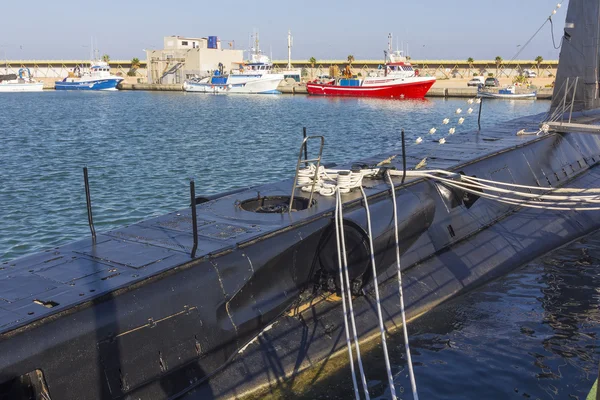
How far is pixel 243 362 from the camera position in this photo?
9344 mm

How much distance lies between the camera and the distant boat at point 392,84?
87938 millimetres

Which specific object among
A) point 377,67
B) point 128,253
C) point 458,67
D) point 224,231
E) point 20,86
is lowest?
point 128,253

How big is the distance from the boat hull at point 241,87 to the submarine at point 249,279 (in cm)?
9493

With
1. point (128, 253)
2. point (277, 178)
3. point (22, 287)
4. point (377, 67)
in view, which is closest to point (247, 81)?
point (377, 67)

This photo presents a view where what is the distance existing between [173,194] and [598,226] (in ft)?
50.9

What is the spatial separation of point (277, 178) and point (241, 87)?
280 ft

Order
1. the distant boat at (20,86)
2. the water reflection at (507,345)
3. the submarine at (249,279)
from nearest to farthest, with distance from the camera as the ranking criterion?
the submarine at (249,279), the water reflection at (507,345), the distant boat at (20,86)

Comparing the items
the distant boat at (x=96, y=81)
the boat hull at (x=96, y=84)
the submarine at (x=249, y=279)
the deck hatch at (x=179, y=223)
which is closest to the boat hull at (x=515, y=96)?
the submarine at (x=249, y=279)

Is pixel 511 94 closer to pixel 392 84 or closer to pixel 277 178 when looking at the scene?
pixel 392 84

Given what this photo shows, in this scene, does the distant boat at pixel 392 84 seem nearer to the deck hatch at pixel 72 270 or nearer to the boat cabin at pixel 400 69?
the boat cabin at pixel 400 69

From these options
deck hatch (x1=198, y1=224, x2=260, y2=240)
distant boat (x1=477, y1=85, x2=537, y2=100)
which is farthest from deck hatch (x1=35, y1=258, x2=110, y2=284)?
distant boat (x1=477, y1=85, x2=537, y2=100)

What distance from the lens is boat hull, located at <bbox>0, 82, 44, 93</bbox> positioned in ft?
419

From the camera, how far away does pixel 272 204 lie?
12852mm

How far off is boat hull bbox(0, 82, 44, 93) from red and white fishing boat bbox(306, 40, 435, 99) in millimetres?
69295
